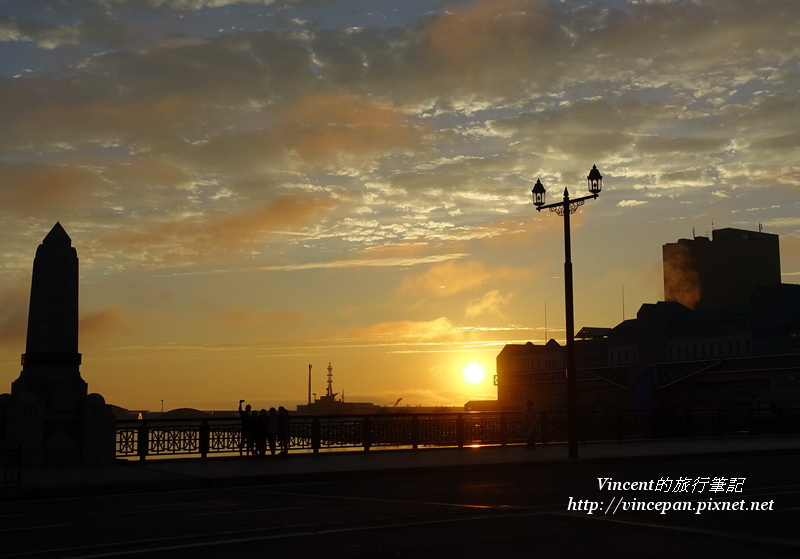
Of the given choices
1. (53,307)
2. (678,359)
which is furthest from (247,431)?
(678,359)

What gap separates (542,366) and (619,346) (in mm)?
18396

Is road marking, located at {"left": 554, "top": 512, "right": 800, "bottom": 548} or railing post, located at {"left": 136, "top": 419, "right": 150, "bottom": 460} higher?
railing post, located at {"left": 136, "top": 419, "right": 150, "bottom": 460}

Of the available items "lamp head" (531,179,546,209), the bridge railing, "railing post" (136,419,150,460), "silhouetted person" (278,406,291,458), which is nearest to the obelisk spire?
"railing post" (136,419,150,460)

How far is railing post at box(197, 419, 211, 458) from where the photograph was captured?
95.7 feet

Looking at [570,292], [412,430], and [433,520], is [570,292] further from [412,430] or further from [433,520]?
[433,520]

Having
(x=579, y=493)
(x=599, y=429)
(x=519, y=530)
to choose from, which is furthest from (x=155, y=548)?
(x=599, y=429)

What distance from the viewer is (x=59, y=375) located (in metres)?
26.6

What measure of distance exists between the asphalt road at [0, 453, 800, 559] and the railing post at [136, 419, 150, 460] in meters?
8.19

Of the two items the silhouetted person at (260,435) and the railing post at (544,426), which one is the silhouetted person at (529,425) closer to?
the railing post at (544,426)

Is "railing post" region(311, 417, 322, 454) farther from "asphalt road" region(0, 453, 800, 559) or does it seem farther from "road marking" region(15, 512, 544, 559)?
"road marking" region(15, 512, 544, 559)

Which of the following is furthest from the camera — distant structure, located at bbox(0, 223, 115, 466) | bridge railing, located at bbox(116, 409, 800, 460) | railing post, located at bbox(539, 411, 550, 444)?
railing post, located at bbox(539, 411, 550, 444)

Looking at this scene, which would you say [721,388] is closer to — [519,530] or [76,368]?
[76,368]

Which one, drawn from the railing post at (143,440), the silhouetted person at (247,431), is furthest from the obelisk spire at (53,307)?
the silhouetted person at (247,431)

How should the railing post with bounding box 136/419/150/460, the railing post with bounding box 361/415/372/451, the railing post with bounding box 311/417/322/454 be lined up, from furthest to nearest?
the railing post with bounding box 361/415/372/451 → the railing post with bounding box 311/417/322/454 → the railing post with bounding box 136/419/150/460
